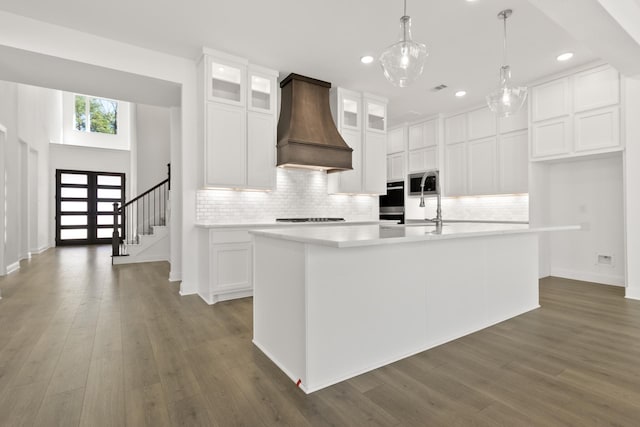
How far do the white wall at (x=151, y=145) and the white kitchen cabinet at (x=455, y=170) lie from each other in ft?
24.6

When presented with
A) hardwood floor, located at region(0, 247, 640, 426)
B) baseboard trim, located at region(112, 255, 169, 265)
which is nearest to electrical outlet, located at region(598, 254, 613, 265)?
hardwood floor, located at region(0, 247, 640, 426)

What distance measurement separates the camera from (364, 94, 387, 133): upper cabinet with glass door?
224 inches

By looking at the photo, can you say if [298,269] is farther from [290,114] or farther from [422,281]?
[290,114]

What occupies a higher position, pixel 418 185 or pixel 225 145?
pixel 225 145

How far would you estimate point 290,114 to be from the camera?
4824 mm

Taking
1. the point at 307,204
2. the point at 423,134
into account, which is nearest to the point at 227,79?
the point at 307,204

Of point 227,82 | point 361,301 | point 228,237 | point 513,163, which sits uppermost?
point 227,82

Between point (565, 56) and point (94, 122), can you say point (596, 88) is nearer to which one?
point (565, 56)

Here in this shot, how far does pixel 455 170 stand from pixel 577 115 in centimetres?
220

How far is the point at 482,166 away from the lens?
6.06 m

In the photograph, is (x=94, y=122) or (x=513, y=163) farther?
(x=94, y=122)

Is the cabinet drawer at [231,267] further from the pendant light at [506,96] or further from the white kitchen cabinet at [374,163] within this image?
the pendant light at [506,96]

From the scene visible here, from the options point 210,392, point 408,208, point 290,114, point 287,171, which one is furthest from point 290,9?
point 408,208

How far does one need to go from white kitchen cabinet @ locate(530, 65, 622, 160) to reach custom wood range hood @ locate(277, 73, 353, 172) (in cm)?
302
